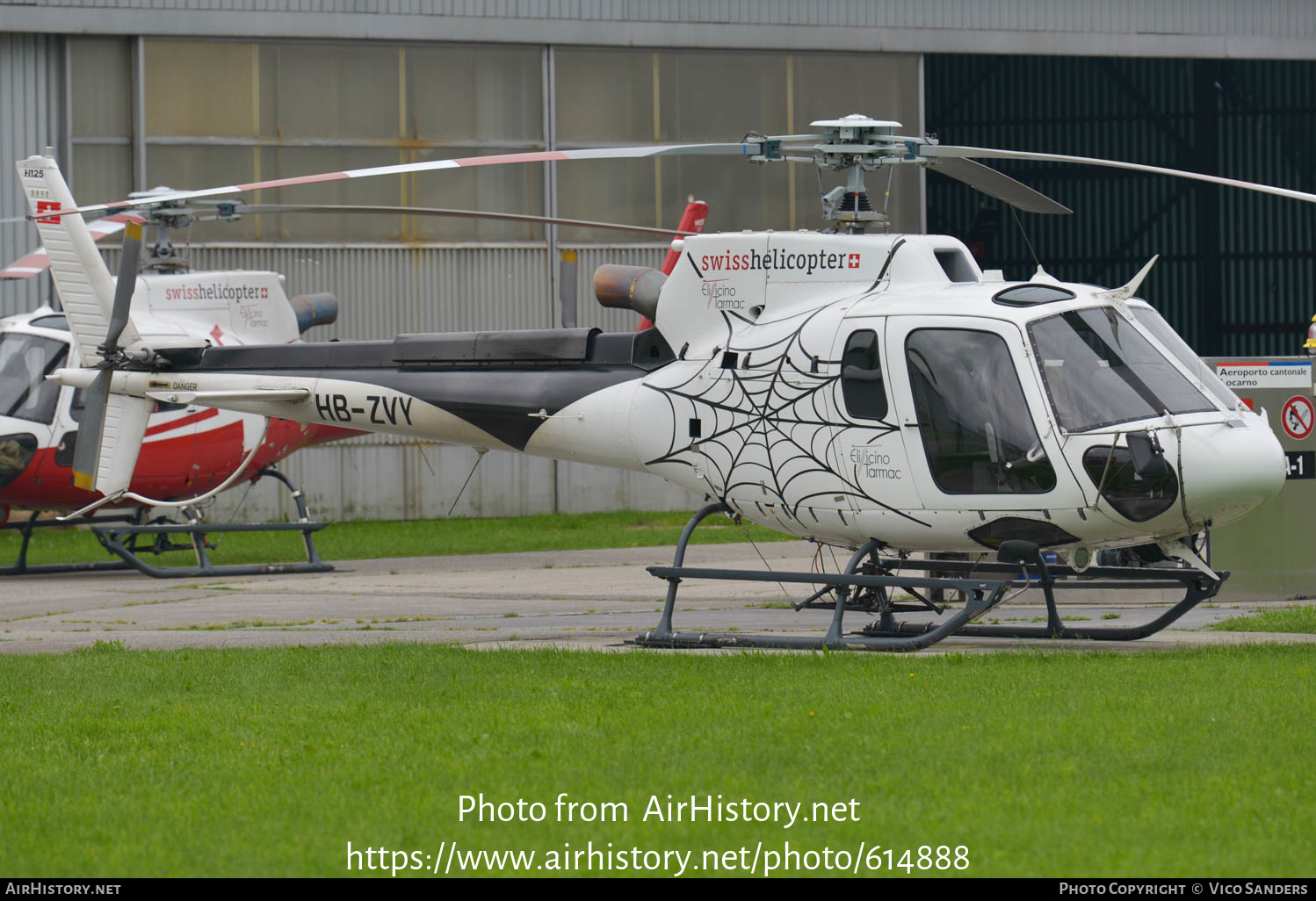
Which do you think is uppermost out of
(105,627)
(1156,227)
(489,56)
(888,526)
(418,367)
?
(489,56)

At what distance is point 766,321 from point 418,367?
10.6 feet

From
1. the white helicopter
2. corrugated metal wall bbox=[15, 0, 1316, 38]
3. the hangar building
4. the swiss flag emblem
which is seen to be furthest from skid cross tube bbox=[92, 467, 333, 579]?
corrugated metal wall bbox=[15, 0, 1316, 38]

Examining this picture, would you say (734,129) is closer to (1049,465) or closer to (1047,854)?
(1049,465)

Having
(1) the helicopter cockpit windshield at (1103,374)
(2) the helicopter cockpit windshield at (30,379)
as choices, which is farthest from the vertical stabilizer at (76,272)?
(1) the helicopter cockpit windshield at (1103,374)

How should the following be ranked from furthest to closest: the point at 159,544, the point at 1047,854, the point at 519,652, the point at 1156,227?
the point at 1156,227, the point at 159,544, the point at 519,652, the point at 1047,854

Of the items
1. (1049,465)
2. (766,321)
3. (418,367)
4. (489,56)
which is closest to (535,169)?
(489,56)

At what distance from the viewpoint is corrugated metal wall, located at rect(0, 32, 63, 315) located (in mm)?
25922

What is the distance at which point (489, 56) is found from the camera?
27.6m

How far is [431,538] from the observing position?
78.1ft

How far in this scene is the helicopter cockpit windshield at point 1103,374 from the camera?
10.4 m

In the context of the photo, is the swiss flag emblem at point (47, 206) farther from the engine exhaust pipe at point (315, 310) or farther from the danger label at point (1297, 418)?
the danger label at point (1297, 418)

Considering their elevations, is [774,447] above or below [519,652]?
above

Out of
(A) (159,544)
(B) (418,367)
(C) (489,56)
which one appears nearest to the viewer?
(B) (418,367)

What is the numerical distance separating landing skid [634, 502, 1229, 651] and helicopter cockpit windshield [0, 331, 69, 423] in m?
9.48
